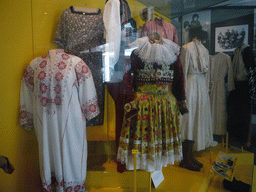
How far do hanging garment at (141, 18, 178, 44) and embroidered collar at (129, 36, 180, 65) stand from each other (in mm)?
289

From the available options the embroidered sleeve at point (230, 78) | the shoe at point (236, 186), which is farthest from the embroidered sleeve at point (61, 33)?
the shoe at point (236, 186)

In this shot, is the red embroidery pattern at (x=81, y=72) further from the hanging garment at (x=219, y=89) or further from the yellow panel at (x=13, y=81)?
the hanging garment at (x=219, y=89)

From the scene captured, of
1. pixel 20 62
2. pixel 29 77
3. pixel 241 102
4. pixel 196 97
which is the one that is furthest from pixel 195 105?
pixel 20 62

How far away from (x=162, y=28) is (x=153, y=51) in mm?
454

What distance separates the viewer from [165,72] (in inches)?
60.2

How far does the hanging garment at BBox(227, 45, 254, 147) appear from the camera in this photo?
5.13 feet

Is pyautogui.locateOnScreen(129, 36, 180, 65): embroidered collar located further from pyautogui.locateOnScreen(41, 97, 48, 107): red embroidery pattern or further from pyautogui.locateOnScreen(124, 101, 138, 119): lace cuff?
pyautogui.locateOnScreen(41, 97, 48, 107): red embroidery pattern

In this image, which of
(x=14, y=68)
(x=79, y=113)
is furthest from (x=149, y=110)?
(x=14, y=68)

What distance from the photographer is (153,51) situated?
1.50 m

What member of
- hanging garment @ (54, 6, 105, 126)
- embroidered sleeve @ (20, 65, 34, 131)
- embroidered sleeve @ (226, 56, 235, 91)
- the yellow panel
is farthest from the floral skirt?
the yellow panel

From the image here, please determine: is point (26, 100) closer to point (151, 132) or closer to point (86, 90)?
point (86, 90)

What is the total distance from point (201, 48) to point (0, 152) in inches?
85.3

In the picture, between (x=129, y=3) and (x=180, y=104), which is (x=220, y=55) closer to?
(x=180, y=104)

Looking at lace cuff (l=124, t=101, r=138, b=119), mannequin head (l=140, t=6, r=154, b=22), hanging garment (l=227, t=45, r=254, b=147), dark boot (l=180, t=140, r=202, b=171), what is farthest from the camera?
dark boot (l=180, t=140, r=202, b=171)
